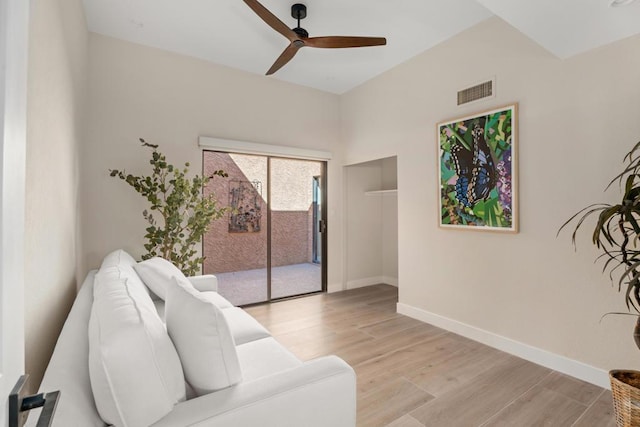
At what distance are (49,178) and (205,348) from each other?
1.22m

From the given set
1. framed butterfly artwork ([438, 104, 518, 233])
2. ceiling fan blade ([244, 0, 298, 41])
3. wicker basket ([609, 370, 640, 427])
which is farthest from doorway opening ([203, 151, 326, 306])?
wicker basket ([609, 370, 640, 427])

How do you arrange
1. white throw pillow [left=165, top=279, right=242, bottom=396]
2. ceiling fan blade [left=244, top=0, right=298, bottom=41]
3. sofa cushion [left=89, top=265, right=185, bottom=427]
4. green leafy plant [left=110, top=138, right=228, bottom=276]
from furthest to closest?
green leafy plant [left=110, top=138, right=228, bottom=276]
ceiling fan blade [left=244, top=0, right=298, bottom=41]
white throw pillow [left=165, top=279, right=242, bottom=396]
sofa cushion [left=89, top=265, right=185, bottom=427]

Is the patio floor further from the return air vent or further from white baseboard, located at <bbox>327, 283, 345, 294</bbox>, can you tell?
the return air vent

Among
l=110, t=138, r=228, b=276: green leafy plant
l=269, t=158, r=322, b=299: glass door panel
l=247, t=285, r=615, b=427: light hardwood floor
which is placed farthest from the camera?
l=269, t=158, r=322, b=299: glass door panel

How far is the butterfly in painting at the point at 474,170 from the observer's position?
9.27 ft

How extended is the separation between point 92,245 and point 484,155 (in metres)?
3.93

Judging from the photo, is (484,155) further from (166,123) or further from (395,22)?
(166,123)

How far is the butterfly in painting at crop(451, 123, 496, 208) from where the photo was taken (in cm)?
282

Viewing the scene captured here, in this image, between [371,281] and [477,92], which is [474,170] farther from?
[371,281]

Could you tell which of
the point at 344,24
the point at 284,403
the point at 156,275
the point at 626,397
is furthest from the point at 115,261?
the point at 626,397

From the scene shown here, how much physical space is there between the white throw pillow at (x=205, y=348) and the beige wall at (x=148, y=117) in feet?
8.32

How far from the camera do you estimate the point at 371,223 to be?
5.11 m

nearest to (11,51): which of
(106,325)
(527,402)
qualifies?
(106,325)

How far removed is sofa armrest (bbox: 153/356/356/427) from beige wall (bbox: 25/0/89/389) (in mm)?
715
